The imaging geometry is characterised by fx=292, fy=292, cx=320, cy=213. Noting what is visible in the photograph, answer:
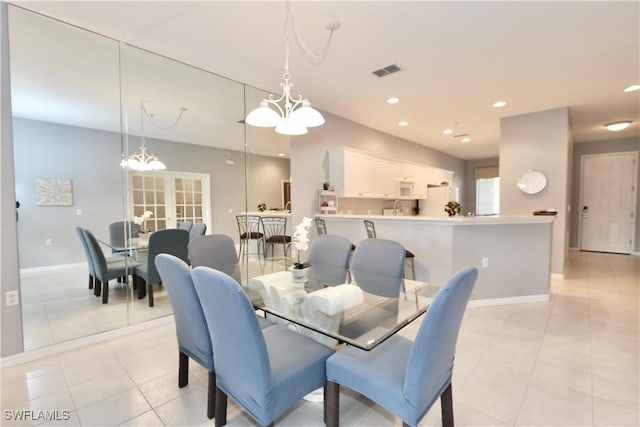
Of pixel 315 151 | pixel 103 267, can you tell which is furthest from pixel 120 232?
pixel 315 151

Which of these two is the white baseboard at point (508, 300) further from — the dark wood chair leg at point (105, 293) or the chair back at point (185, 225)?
the dark wood chair leg at point (105, 293)

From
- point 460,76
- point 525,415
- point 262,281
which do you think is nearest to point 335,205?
point 460,76

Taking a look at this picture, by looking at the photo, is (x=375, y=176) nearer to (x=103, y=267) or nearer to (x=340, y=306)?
(x=340, y=306)

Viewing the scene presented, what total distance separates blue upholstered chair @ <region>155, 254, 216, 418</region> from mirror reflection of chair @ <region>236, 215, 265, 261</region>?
203cm

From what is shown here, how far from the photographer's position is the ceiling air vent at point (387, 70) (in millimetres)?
3215

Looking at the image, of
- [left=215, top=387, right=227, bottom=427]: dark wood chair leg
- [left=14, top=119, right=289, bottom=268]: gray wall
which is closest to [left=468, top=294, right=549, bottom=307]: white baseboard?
[left=215, top=387, right=227, bottom=427]: dark wood chair leg

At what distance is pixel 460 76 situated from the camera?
345cm

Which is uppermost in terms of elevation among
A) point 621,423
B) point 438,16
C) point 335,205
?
point 438,16

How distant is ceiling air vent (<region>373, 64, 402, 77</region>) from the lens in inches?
127

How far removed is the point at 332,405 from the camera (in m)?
1.50

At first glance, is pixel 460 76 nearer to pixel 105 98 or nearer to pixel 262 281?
pixel 262 281

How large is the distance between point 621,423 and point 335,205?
3806 mm

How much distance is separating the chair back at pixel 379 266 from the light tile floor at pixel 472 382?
0.75 m

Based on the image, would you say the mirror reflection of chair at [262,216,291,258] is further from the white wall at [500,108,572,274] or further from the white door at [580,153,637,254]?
the white door at [580,153,637,254]
